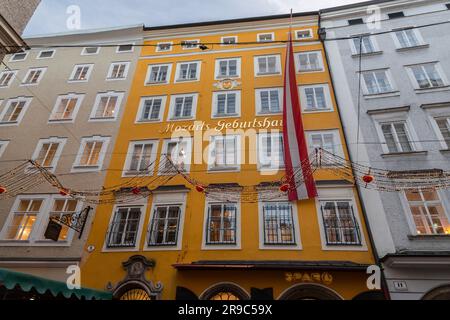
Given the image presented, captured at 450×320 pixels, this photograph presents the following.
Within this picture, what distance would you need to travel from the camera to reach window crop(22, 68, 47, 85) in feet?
67.0

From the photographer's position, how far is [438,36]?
16.5m

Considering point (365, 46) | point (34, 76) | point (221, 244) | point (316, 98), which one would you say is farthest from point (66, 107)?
point (365, 46)

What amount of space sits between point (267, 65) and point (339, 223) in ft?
36.2

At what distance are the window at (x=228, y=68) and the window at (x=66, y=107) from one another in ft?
30.3

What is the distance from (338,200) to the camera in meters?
12.8

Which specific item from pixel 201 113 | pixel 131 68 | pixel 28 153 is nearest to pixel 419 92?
pixel 201 113

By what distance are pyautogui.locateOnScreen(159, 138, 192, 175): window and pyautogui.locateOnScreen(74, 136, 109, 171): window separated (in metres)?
3.54

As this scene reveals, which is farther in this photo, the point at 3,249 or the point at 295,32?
the point at 295,32

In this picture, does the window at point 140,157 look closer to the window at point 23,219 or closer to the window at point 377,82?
the window at point 23,219

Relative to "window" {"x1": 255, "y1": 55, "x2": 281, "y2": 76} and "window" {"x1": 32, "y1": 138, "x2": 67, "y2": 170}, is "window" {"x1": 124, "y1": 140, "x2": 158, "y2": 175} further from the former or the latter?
"window" {"x1": 255, "y1": 55, "x2": 281, "y2": 76}

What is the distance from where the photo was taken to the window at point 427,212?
36.8 ft

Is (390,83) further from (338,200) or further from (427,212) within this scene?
(338,200)
